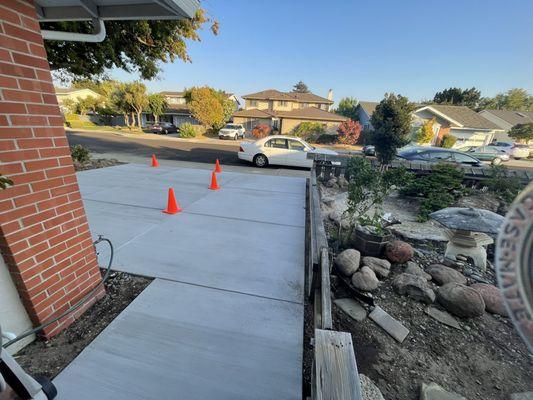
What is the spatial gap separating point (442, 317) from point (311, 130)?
84.5 feet

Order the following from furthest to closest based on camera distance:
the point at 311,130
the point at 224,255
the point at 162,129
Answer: the point at 162,129, the point at 311,130, the point at 224,255

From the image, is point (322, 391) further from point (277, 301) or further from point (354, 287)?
point (354, 287)

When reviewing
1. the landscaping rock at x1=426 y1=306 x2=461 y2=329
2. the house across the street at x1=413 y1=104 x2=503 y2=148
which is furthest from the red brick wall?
the house across the street at x1=413 y1=104 x2=503 y2=148

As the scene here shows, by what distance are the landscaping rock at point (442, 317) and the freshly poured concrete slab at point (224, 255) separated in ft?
4.87

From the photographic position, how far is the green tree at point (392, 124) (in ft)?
37.8

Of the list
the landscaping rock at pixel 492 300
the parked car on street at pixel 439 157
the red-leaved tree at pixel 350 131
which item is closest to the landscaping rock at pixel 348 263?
the landscaping rock at pixel 492 300

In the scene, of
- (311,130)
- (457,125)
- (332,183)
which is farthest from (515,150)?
(332,183)

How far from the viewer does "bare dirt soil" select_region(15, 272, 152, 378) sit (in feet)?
5.50

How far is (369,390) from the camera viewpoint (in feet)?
5.89

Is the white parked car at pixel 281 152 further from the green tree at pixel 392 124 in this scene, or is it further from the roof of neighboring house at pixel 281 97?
the roof of neighboring house at pixel 281 97

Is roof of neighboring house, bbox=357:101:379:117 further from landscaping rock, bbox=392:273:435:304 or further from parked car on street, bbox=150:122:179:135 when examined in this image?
landscaping rock, bbox=392:273:435:304

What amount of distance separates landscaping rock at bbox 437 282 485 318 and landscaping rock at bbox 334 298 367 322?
1.03 metres

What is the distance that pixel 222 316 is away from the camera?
212 centimetres

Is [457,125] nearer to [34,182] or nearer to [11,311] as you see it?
[34,182]
